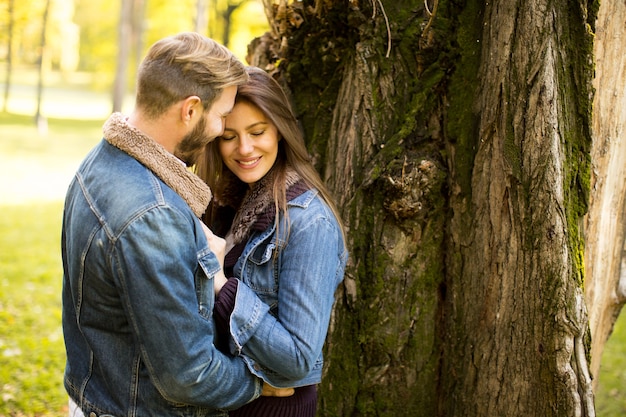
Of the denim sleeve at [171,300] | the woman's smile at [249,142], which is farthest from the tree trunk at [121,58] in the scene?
the denim sleeve at [171,300]

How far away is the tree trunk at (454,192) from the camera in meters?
2.64

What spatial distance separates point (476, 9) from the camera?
2895mm

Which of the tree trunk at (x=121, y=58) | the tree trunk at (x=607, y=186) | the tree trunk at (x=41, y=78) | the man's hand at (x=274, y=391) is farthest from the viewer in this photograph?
the tree trunk at (x=41, y=78)

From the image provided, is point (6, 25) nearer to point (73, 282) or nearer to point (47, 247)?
point (47, 247)

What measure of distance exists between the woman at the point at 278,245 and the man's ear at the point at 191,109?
36cm

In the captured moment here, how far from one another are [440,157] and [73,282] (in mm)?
1781

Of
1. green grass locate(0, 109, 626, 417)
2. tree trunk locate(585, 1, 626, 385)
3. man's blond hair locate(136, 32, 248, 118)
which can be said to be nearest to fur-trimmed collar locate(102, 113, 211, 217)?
man's blond hair locate(136, 32, 248, 118)

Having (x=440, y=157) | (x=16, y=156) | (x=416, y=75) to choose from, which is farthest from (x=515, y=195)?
(x=16, y=156)

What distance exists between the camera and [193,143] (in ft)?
7.43

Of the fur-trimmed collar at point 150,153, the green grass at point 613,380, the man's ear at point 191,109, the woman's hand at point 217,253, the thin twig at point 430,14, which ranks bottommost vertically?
the green grass at point 613,380

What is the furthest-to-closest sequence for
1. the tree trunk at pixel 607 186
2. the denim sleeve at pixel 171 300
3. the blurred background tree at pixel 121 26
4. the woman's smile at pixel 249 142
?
the blurred background tree at pixel 121 26 < the tree trunk at pixel 607 186 < the woman's smile at pixel 249 142 < the denim sleeve at pixel 171 300

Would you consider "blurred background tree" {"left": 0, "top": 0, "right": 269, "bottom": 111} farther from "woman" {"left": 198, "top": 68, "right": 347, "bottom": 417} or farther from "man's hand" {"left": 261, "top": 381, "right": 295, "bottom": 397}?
"man's hand" {"left": 261, "top": 381, "right": 295, "bottom": 397}

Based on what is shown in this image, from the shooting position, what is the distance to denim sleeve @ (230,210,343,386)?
2.23m

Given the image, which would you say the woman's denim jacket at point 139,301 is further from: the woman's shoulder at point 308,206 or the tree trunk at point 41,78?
the tree trunk at point 41,78
